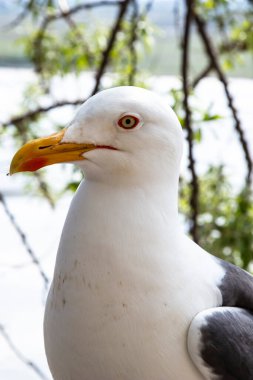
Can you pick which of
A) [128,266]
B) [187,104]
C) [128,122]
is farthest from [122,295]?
[187,104]

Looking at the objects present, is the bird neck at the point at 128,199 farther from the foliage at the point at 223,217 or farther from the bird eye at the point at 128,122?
the foliage at the point at 223,217

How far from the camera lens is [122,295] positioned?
61cm

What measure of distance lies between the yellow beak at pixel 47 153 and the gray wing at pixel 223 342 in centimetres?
16

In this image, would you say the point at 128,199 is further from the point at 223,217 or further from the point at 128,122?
the point at 223,217

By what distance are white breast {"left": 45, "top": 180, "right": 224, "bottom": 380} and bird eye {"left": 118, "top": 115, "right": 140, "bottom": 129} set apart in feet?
0.17

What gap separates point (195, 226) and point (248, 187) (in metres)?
0.25

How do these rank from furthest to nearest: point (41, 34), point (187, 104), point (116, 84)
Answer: point (41, 34)
point (116, 84)
point (187, 104)

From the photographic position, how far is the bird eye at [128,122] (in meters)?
0.60

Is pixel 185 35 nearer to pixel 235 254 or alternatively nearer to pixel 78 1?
pixel 235 254

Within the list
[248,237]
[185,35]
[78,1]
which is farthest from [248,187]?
[78,1]

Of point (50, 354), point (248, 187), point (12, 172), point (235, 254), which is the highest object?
Answer: point (12, 172)

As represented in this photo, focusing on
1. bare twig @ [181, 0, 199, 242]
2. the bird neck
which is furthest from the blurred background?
the bird neck

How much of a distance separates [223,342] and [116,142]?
176 mm

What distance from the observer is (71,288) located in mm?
623
